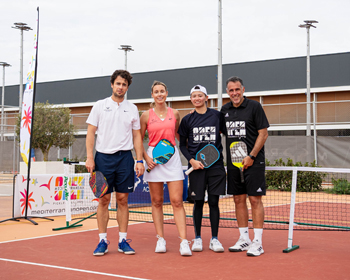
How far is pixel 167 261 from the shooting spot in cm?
502

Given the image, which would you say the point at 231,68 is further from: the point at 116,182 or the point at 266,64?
the point at 116,182

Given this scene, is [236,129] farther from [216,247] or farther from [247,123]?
[216,247]

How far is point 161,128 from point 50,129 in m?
13.9

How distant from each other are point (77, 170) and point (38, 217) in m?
9.49

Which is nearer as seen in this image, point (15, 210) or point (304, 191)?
point (15, 210)

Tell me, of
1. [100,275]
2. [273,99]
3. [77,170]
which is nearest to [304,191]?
[77,170]

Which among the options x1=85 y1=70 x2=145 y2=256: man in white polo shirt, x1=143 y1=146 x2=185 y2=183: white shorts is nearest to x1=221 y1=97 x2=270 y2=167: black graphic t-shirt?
x1=143 y1=146 x2=185 y2=183: white shorts

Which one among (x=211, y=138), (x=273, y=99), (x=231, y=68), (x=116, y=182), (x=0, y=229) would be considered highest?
(x=231, y=68)

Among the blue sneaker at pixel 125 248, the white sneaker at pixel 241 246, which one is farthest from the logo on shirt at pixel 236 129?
the blue sneaker at pixel 125 248

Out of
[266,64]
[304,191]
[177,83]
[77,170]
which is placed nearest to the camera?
[304,191]

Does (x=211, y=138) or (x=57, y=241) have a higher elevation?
(x=211, y=138)

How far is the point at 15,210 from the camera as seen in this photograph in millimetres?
8562

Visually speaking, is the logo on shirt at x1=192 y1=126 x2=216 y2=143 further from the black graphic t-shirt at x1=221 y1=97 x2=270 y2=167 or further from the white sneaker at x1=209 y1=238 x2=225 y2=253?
the white sneaker at x1=209 y1=238 x2=225 y2=253

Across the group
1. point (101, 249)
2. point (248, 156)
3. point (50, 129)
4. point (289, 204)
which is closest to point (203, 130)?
point (248, 156)
